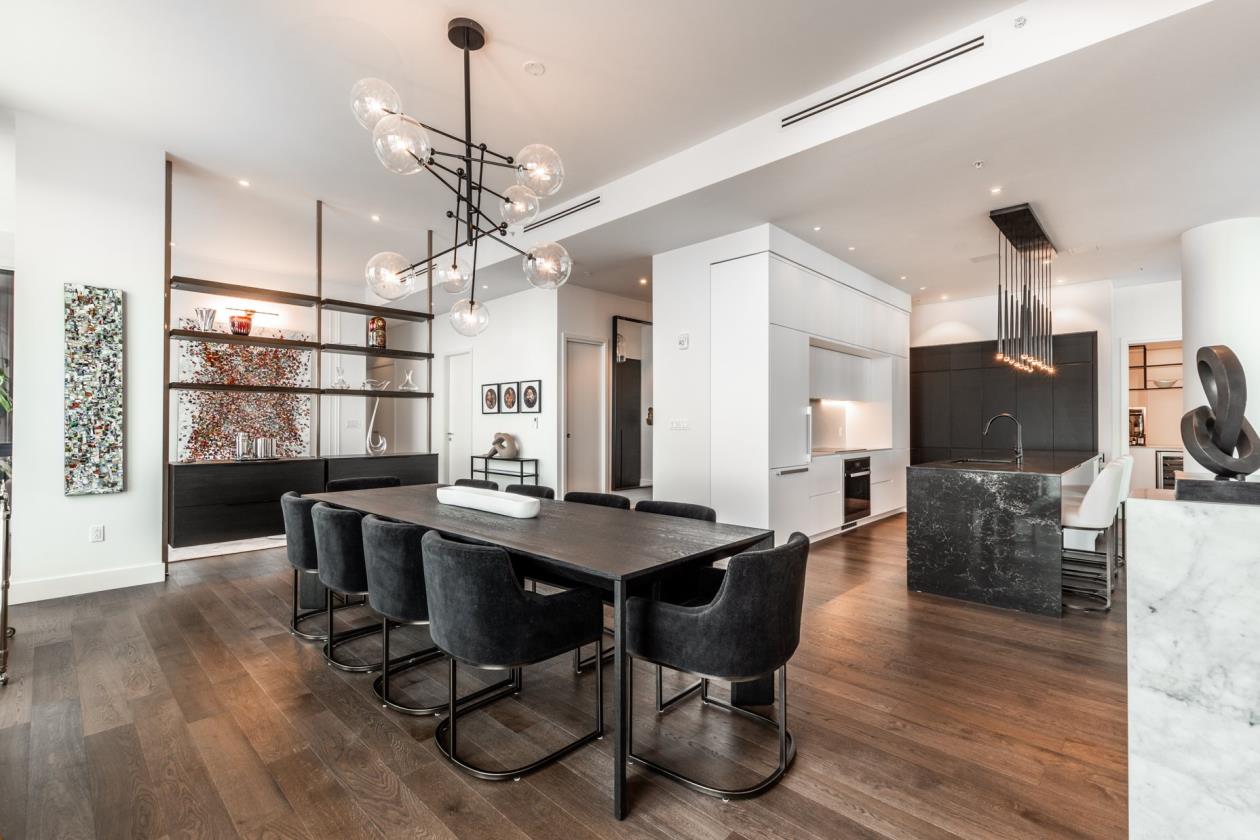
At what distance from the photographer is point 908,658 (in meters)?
2.90

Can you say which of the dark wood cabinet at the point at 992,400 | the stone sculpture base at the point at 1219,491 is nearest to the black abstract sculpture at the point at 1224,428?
the stone sculpture base at the point at 1219,491

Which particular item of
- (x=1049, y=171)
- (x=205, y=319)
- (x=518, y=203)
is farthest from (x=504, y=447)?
(x=1049, y=171)

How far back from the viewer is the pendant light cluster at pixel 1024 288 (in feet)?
16.1

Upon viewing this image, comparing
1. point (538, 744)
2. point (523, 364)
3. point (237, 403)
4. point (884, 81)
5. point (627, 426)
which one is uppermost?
point (884, 81)

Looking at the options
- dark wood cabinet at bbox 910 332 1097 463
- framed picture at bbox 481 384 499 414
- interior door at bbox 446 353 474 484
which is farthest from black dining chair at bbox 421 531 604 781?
dark wood cabinet at bbox 910 332 1097 463

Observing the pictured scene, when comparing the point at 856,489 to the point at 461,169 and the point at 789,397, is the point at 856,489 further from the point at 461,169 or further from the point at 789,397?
the point at 461,169

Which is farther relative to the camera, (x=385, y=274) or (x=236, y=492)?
(x=236, y=492)

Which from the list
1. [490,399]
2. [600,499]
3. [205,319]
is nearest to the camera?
A: [600,499]

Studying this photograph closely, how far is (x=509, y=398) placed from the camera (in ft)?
23.7

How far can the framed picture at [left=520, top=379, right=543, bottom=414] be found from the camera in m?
6.80

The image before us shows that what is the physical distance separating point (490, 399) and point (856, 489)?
4680 millimetres

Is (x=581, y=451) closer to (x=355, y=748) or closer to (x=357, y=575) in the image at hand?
(x=357, y=575)

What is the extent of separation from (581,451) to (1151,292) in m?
7.25

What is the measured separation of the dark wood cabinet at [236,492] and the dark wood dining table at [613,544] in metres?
2.01
